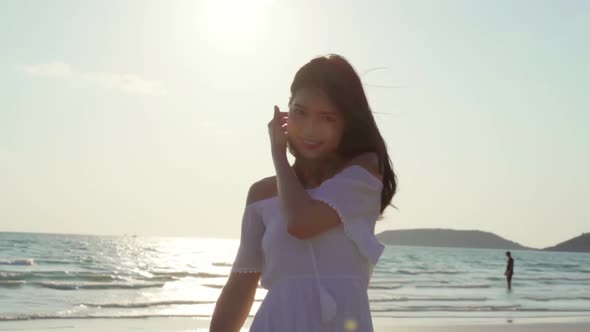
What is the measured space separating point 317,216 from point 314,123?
0.22 m

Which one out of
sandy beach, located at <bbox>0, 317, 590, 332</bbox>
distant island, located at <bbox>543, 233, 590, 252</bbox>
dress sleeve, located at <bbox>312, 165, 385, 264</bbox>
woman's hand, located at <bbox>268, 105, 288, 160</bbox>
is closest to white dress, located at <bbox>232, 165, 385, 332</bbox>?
dress sleeve, located at <bbox>312, 165, 385, 264</bbox>

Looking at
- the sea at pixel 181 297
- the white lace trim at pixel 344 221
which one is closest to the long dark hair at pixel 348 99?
the white lace trim at pixel 344 221

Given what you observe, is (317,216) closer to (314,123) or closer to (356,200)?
(356,200)

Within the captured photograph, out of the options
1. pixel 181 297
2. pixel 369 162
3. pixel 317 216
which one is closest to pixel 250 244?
pixel 317 216

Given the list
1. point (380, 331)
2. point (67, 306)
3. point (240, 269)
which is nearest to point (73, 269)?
point (67, 306)

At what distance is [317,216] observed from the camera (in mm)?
1810

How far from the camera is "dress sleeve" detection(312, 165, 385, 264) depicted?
1.85 m

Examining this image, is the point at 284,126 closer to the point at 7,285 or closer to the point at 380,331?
the point at 380,331

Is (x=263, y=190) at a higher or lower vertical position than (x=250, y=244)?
higher

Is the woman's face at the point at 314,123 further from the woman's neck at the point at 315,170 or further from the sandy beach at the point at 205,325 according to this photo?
the sandy beach at the point at 205,325

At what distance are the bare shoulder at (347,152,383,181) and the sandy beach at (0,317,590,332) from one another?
987 cm

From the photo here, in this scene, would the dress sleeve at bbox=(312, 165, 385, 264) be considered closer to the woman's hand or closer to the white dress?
the white dress

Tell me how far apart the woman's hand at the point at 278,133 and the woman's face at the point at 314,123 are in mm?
26

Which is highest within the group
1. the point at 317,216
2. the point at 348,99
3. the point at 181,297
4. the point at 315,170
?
the point at 348,99
